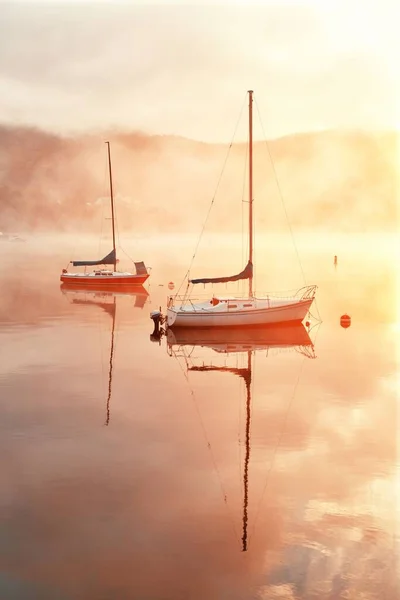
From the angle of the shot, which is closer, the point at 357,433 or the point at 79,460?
the point at 79,460

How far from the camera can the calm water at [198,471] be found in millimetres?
19188

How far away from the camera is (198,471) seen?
26.6 metres

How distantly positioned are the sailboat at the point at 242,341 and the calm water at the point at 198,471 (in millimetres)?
381

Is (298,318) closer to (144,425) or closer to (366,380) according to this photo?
(366,380)

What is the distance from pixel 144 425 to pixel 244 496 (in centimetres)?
874

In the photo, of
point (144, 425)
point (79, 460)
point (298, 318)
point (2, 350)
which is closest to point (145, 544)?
point (79, 460)

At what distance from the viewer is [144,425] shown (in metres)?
32.3

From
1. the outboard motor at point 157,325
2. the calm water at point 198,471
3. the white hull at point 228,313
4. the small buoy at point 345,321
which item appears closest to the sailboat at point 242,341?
the calm water at point 198,471

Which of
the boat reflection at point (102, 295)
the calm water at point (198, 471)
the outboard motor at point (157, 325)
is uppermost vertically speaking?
the outboard motor at point (157, 325)

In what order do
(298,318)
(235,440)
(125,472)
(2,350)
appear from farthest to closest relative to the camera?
(298,318)
(2,350)
(235,440)
(125,472)

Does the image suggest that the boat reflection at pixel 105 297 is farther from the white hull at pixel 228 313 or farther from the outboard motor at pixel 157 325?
the white hull at pixel 228 313

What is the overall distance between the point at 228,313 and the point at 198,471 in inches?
1156

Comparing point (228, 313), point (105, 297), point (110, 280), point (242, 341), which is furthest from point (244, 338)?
point (110, 280)

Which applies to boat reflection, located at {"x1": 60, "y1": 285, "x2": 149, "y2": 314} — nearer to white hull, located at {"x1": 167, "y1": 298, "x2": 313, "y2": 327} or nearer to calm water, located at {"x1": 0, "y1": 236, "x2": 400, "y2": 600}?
white hull, located at {"x1": 167, "y1": 298, "x2": 313, "y2": 327}
